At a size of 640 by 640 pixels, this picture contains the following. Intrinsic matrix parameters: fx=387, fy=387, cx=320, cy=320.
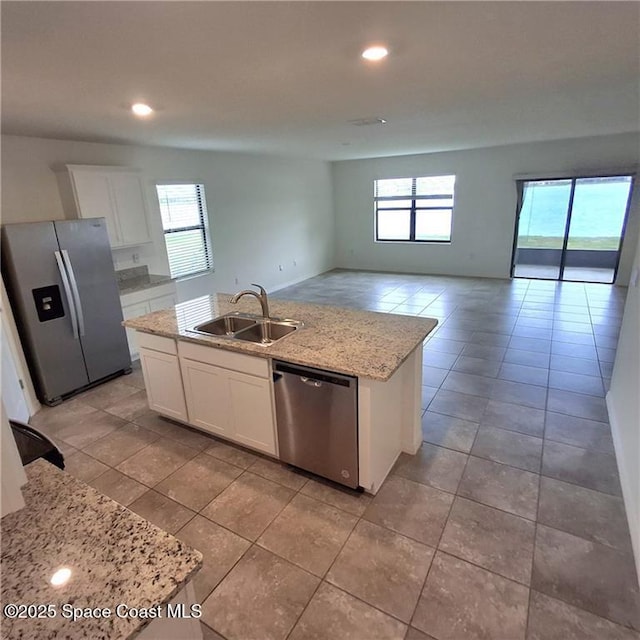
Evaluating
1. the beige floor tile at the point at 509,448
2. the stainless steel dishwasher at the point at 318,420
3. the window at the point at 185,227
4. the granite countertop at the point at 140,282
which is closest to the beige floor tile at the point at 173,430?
the stainless steel dishwasher at the point at 318,420

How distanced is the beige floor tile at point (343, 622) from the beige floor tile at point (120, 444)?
175cm

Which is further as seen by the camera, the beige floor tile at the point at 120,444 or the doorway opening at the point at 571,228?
the doorway opening at the point at 571,228

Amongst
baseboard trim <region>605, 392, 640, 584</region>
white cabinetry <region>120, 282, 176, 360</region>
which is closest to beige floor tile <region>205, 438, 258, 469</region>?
white cabinetry <region>120, 282, 176, 360</region>

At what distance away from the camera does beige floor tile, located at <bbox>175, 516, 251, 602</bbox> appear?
6.02ft

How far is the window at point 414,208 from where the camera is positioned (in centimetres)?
812

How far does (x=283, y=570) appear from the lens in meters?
1.88

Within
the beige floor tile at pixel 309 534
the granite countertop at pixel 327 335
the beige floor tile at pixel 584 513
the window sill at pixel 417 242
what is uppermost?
the granite countertop at pixel 327 335

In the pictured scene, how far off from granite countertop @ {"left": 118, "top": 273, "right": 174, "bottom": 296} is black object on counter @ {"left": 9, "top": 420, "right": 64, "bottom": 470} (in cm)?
261

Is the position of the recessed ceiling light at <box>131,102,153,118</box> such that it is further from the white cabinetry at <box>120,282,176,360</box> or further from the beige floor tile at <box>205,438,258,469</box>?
the beige floor tile at <box>205,438,258,469</box>

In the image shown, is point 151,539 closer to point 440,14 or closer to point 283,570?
point 283,570

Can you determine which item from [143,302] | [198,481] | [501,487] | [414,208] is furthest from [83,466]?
[414,208]

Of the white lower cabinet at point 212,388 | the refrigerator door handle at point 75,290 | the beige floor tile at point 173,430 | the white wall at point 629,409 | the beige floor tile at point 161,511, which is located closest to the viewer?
the white wall at point 629,409

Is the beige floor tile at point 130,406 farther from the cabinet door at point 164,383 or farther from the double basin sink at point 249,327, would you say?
the double basin sink at point 249,327

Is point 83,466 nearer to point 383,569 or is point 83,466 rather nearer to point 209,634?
point 209,634
